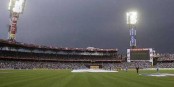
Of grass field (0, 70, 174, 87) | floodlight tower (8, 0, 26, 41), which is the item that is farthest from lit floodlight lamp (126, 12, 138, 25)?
grass field (0, 70, 174, 87)

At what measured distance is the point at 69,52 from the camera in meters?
148

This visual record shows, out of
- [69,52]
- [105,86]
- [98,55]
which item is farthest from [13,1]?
[105,86]

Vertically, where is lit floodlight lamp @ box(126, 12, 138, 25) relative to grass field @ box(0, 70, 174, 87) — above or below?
above

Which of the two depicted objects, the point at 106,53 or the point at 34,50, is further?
the point at 106,53

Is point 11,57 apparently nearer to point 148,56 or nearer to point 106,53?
point 106,53

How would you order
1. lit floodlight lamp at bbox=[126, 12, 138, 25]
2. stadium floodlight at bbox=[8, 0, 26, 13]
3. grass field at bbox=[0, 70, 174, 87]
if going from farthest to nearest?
lit floodlight lamp at bbox=[126, 12, 138, 25] → stadium floodlight at bbox=[8, 0, 26, 13] → grass field at bbox=[0, 70, 174, 87]

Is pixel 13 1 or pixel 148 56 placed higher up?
pixel 13 1

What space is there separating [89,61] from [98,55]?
10.4 meters

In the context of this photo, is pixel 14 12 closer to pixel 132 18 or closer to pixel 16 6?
pixel 16 6

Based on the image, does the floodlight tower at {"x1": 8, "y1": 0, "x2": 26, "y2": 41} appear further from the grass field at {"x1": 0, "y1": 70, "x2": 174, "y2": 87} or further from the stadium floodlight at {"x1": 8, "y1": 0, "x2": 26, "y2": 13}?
the grass field at {"x1": 0, "y1": 70, "x2": 174, "y2": 87}

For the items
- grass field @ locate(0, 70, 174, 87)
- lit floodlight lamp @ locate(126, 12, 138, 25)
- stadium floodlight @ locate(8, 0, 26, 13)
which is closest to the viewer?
grass field @ locate(0, 70, 174, 87)

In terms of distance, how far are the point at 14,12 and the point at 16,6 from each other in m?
3.73

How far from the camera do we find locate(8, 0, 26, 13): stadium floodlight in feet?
393

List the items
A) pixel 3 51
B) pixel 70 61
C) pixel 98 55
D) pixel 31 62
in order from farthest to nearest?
1. pixel 98 55
2. pixel 70 61
3. pixel 31 62
4. pixel 3 51
